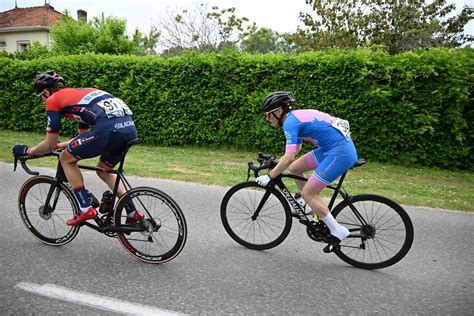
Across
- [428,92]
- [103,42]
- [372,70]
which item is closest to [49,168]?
[372,70]

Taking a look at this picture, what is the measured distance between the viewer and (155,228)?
3.88m

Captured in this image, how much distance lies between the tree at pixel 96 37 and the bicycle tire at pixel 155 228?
16.8m

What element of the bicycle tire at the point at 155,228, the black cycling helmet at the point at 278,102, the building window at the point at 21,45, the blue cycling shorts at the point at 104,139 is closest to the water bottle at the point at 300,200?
the black cycling helmet at the point at 278,102

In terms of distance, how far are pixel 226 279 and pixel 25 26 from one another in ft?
133

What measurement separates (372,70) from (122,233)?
8215mm

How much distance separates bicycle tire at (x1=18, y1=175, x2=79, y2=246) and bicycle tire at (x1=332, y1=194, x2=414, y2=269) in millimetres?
2999

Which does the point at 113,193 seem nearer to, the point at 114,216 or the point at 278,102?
the point at 114,216

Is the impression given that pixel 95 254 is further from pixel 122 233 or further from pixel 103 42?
pixel 103 42

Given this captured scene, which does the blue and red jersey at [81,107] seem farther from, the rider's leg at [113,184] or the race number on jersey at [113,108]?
the rider's leg at [113,184]

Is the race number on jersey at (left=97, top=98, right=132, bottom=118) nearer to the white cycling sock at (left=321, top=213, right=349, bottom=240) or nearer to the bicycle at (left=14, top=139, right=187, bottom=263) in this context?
the bicycle at (left=14, top=139, right=187, bottom=263)

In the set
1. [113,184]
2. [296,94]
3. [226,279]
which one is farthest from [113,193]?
[296,94]

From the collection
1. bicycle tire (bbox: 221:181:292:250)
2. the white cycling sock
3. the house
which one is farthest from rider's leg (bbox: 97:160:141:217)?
the house

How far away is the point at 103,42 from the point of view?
1906 cm

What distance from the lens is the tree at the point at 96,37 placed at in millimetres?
19156
